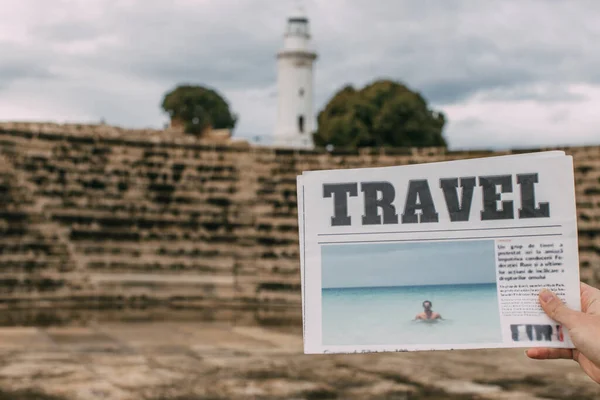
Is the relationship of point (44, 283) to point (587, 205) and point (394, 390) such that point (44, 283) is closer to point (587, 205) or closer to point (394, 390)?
point (394, 390)

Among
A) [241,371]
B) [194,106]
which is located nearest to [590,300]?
[241,371]

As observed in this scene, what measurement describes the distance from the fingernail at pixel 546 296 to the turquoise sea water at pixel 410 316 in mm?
136

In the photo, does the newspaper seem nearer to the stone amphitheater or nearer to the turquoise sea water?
the turquoise sea water

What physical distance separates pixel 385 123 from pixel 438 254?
40.9 metres

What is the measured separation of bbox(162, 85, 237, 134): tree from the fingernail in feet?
182

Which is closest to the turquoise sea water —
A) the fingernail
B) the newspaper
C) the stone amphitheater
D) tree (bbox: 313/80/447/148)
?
the newspaper

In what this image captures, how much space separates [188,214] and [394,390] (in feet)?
17.2

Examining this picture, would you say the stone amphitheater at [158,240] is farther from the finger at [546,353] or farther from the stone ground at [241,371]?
the finger at [546,353]

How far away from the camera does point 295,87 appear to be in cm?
5588

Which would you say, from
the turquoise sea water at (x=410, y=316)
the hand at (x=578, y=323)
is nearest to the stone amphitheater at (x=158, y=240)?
the turquoise sea water at (x=410, y=316)

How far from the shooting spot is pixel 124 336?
366 inches

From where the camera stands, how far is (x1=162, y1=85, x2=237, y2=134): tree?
57906 millimetres

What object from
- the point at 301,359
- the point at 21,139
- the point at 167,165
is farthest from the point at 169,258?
the point at 301,359

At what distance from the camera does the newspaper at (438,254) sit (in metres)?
2.18
